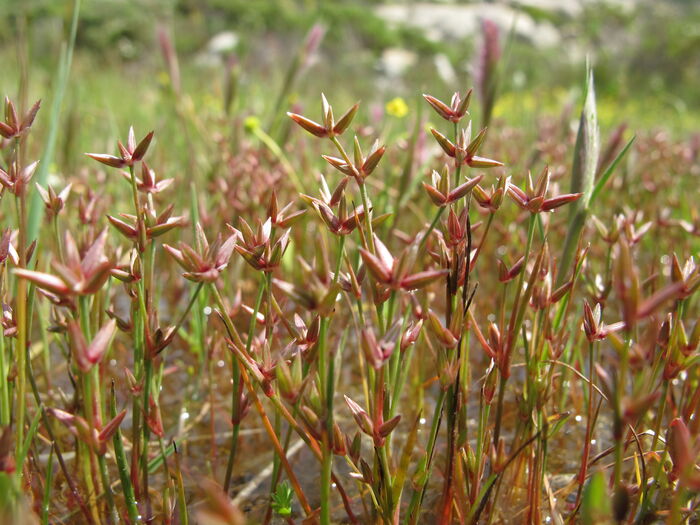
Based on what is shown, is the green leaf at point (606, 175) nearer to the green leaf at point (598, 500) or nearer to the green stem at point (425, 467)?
the green stem at point (425, 467)

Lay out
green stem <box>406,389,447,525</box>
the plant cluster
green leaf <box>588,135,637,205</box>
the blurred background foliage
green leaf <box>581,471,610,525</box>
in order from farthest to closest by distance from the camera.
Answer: the blurred background foliage
green leaf <box>588,135,637,205</box>
green stem <box>406,389,447,525</box>
the plant cluster
green leaf <box>581,471,610,525</box>

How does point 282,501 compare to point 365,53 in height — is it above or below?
below

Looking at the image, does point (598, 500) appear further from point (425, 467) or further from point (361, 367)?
point (361, 367)

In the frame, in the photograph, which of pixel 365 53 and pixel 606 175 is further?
pixel 365 53

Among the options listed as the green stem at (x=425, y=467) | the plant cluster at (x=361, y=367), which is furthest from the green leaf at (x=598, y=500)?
the green stem at (x=425, y=467)

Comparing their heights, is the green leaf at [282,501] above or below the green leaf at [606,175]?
below

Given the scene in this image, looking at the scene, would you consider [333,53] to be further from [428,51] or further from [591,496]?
[591,496]

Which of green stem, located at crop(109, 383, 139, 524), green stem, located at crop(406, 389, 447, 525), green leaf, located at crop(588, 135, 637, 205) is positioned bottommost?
green stem, located at crop(109, 383, 139, 524)

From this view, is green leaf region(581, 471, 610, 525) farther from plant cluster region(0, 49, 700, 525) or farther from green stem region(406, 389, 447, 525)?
green stem region(406, 389, 447, 525)

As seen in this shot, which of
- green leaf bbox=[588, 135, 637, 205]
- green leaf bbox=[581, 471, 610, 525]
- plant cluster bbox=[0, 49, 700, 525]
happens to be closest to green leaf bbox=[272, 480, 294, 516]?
plant cluster bbox=[0, 49, 700, 525]

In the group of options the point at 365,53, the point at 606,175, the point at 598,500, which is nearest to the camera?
the point at 598,500

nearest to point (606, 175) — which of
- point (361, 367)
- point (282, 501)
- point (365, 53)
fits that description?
point (361, 367)
